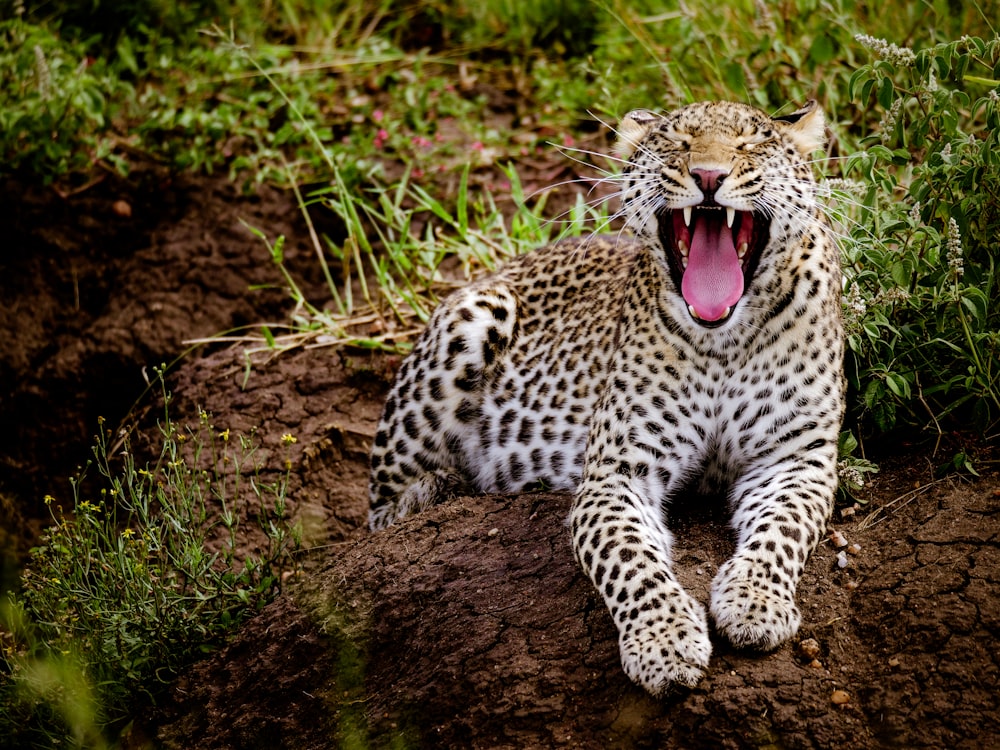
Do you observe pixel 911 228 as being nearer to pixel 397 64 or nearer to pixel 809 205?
pixel 809 205

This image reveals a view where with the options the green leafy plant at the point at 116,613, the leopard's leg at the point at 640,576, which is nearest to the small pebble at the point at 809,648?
the leopard's leg at the point at 640,576

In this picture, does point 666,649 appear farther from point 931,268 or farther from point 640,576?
point 931,268

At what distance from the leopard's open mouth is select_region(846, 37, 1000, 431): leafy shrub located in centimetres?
58

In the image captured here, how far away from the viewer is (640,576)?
4520 millimetres

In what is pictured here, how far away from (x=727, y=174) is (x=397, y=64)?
600 cm

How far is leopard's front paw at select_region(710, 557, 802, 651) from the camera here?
13.9 ft

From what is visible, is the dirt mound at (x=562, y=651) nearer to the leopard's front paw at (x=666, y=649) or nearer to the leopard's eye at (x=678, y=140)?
the leopard's front paw at (x=666, y=649)

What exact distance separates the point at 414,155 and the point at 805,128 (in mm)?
4371

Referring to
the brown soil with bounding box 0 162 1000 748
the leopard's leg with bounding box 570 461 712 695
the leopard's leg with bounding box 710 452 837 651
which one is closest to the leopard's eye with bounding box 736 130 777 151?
the leopard's leg with bounding box 710 452 837 651

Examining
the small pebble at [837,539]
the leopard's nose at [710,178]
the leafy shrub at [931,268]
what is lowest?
the small pebble at [837,539]

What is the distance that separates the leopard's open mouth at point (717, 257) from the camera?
15.8 ft

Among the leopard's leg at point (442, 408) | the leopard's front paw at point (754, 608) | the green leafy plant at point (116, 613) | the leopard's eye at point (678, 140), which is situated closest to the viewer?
the leopard's front paw at point (754, 608)

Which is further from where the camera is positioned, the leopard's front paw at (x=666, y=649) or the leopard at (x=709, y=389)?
the leopard at (x=709, y=389)

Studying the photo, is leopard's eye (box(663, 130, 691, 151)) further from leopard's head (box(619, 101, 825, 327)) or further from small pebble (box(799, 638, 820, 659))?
small pebble (box(799, 638, 820, 659))
